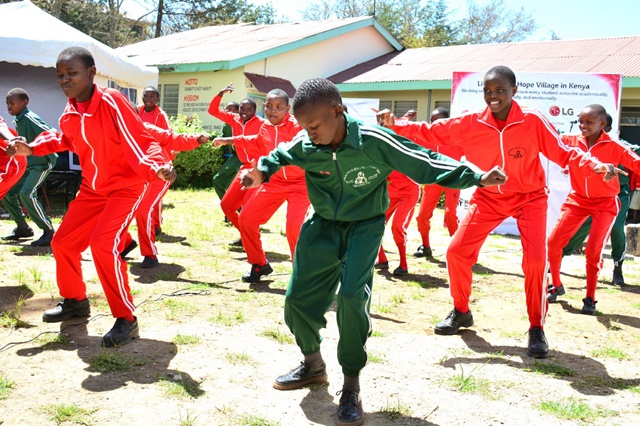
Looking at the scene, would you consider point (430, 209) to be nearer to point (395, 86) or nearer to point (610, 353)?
point (610, 353)

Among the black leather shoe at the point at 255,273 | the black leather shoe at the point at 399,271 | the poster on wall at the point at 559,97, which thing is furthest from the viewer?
the poster on wall at the point at 559,97

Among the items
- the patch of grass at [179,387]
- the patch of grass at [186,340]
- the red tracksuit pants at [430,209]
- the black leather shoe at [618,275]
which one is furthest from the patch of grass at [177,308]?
the black leather shoe at [618,275]

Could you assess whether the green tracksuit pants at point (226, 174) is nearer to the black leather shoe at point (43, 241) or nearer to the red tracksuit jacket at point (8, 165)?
the black leather shoe at point (43, 241)

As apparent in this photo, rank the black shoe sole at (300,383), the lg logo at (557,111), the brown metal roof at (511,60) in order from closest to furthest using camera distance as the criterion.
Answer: the black shoe sole at (300,383) < the lg logo at (557,111) < the brown metal roof at (511,60)

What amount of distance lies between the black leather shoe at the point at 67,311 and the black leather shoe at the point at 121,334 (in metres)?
0.67

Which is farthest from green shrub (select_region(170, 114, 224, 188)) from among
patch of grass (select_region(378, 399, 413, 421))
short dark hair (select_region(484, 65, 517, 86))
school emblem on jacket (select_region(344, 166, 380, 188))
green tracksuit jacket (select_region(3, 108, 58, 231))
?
patch of grass (select_region(378, 399, 413, 421))

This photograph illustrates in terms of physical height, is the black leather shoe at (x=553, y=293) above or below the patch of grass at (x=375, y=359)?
above

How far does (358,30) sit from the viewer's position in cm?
2405

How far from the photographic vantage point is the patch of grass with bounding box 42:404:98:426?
3.75 m

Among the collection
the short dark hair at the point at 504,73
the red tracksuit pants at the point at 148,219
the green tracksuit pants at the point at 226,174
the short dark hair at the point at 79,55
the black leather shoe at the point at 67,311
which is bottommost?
the black leather shoe at the point at 67,311

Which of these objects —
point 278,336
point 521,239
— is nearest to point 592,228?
point 521,239

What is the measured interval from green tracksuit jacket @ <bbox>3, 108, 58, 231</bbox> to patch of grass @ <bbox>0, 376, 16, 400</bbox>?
18.2 feet

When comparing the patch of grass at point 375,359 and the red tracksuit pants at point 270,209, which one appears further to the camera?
the red tracksuit pants at point 270,209

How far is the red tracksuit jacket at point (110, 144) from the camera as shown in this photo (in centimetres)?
516
